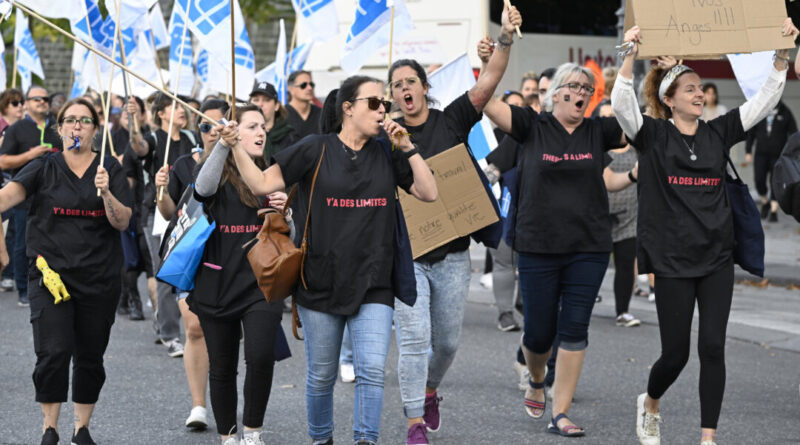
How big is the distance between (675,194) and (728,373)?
2.99 metres

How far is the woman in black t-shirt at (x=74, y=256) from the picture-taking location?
6.04 metres

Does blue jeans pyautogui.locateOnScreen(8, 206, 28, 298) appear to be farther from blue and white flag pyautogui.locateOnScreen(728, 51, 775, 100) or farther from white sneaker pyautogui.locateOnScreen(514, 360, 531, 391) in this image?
blue and white flag pyautogui.locateOnScreen(728, 51, 775, 100)

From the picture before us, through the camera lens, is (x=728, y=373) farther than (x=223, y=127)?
Yes

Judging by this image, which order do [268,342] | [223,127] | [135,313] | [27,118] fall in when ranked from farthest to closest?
[27,118] → [135,313] → [268,342] → [223,127]

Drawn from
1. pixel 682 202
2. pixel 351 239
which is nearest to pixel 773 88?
pixel 682 202

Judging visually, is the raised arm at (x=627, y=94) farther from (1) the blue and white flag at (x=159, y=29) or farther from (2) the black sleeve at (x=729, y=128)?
(1) the blue and white flag at (x=159, y=29)

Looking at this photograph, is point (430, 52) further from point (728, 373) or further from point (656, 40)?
point (656, 40)

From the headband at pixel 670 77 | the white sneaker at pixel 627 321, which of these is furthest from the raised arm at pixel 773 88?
the white sneaker at pixel 627 321

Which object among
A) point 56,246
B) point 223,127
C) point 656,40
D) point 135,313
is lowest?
point 135,313

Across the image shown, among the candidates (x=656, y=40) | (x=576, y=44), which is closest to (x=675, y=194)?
(x=656, y=40)

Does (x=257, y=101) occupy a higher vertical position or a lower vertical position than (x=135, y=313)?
higher

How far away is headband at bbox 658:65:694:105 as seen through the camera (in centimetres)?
622

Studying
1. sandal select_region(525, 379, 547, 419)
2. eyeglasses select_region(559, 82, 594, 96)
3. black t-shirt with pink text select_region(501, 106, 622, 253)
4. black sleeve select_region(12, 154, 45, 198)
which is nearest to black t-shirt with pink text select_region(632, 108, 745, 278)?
black t-shirt with pink text select_region(501, 106, 622, 253)

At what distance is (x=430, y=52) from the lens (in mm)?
19109
